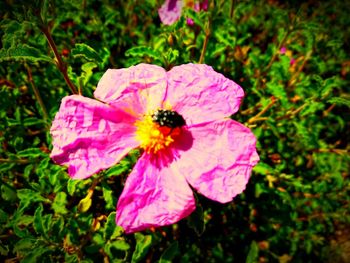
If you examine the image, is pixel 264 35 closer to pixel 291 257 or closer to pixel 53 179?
pixel 291 257

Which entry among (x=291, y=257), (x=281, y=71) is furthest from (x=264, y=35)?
(x=291, y=257)

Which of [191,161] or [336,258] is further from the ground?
[191,161]

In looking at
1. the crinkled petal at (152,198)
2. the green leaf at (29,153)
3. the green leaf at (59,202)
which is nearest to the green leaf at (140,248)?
the crinkled petal at (152,198)

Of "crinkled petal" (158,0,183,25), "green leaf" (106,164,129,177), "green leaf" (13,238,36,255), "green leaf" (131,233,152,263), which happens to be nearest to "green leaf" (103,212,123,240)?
"green leaf" (131,233,152,263)

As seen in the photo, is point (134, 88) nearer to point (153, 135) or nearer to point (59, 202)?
point (153, 135)

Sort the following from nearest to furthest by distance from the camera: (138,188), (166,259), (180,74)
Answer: (138,188)
(180,74)
(166,259)

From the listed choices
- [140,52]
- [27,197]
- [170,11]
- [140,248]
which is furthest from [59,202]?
[170,11]

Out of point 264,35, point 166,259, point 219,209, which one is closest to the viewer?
point 166,259

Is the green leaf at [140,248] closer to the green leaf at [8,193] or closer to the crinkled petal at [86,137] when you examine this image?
the crinkled petal at [86,137]
